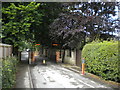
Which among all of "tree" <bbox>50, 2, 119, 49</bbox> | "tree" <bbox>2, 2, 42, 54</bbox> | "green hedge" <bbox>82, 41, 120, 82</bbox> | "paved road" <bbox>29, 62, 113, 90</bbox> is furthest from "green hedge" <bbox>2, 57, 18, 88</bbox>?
"tree" <bbox>2, 2, 42, 54</bbox>

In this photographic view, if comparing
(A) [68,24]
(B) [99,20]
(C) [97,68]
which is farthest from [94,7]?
(C) [97,68]

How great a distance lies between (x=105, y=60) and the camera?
757cm

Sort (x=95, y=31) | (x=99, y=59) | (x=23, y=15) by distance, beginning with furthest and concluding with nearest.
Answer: (x=23, y=15)
(x=95, y=31)
(x=99, y=59)

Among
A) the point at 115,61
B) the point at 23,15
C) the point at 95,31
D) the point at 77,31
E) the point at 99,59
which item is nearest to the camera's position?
the point at 115,61

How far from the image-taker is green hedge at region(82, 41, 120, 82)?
22.5 ft

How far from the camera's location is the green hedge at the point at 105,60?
22.5 ft

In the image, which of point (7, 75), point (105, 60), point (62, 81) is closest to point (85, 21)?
point (105, 60)

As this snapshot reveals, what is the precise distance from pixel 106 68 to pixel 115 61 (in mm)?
867

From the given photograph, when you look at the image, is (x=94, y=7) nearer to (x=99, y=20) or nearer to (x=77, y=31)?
(x=99, y=20)

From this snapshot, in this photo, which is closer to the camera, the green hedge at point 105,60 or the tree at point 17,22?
the green hedge at point 105,60

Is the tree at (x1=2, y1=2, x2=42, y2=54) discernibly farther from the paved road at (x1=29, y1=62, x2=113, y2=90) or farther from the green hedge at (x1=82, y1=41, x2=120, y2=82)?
the green hedge at (x1=82, y1=41, x2=120, y2=82)

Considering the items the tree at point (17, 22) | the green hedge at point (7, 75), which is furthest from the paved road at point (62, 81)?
the tree at point (17, 22)

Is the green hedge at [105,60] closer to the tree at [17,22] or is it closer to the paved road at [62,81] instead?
the paved road at [62,81]

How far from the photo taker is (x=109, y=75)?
7.27 meters
